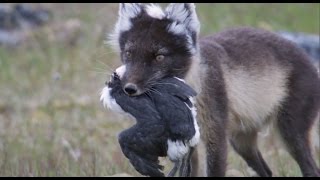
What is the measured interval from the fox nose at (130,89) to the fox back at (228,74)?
0.04 metres

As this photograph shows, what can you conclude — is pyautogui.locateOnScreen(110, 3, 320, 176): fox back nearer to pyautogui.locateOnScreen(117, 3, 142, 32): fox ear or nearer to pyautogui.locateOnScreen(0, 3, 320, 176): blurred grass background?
pyautogui.locateOnScreen(117, 3, 142, 32): fox ear

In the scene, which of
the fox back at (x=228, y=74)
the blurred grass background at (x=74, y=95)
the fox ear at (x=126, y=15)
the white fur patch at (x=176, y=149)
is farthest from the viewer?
the blurred grass background at (x=74, y=95)

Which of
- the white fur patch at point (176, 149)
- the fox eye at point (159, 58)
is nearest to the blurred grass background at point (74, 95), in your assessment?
the fox eye at point (159, 58)

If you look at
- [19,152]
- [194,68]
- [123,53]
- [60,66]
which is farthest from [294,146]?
[60,66]

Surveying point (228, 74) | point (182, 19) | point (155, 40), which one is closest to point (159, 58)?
point (155, 40)

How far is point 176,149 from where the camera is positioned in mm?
5258

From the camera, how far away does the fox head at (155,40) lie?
5816 mm

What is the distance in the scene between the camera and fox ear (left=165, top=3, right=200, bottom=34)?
601 centimetres

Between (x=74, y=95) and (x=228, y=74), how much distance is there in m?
6.03

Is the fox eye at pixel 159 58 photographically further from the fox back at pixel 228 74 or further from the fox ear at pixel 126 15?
the fox ear at pixel 126 15

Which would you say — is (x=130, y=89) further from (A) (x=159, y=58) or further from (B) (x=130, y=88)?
(A) (x=159, y=58)

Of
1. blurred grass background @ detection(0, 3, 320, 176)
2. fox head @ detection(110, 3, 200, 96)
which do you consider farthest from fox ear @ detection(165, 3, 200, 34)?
blurred grass background @ detection(0, 3, 320, 176)

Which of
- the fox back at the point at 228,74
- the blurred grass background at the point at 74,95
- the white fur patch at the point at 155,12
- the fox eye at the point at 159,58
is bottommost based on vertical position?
the blurred grass background at the point at 74,95

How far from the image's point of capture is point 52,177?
7086 millimetres
